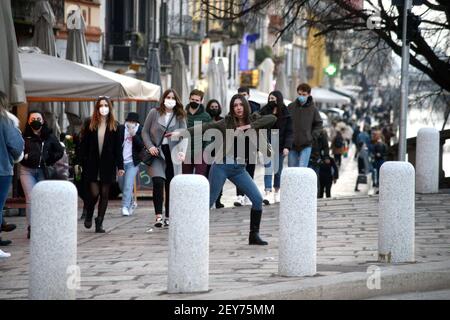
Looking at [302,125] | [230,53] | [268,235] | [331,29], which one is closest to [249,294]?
[268,235]

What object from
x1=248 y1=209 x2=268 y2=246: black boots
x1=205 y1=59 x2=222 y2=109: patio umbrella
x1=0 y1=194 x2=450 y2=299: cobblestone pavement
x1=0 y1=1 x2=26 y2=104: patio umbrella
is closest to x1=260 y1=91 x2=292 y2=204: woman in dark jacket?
x1=0 y1=194 x2=450 y2=299: cobblestone pavement

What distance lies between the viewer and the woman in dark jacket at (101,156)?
55.4 feet

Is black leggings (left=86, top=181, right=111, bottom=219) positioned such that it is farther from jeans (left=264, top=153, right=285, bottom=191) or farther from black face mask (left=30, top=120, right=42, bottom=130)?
jeans (left=264, top=153, right=285, bottom=191)

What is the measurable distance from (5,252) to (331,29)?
43.7 feet

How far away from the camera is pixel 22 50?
21641 mm

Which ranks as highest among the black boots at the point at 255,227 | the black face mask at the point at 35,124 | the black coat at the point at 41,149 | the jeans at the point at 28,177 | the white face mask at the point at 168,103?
the white face mask at the point at 168,103

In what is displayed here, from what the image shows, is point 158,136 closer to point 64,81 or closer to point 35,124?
point 35,124

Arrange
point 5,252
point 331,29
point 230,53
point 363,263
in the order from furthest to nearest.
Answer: point 230,53 → point 331,29 → point 5,252 → point 363,263

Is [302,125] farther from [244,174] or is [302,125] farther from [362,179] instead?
[362,179]

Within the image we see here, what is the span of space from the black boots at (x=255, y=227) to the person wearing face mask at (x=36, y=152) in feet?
9.60

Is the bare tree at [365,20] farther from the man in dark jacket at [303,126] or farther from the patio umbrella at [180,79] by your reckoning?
the patio umbrella at [180,79]

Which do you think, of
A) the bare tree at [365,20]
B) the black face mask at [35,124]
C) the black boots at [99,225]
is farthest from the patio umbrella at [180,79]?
the black face mask at [35,124]

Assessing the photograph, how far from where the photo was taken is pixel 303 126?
2025 cm
